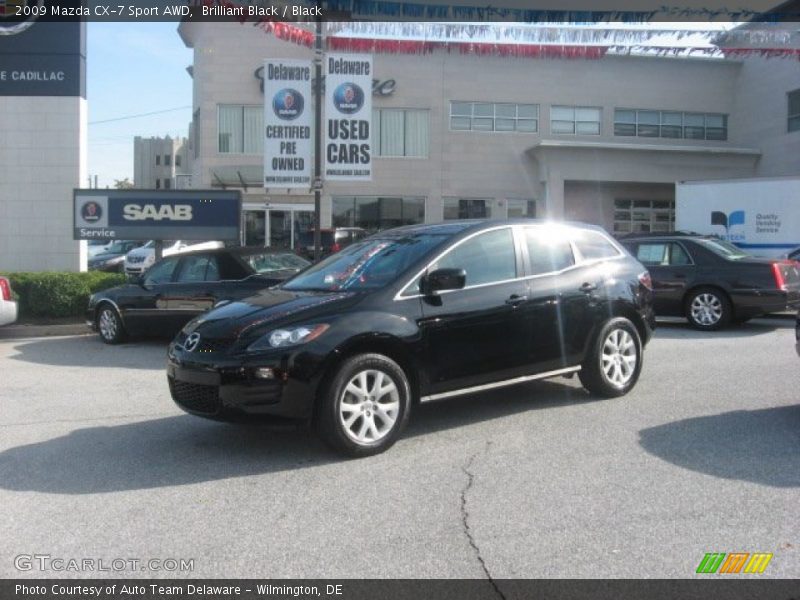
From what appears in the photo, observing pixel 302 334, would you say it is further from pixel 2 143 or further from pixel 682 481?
pixel 2 143

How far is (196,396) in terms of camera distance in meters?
5.62

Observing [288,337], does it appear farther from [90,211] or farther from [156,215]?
[90,211]

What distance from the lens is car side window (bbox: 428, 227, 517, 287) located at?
20.8 feet

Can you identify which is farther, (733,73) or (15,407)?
(733,73)

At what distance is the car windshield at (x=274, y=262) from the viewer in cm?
1084

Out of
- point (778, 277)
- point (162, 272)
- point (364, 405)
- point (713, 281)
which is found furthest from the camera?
point (713, 281)

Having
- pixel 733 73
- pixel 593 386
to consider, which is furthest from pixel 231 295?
pixel 733 73

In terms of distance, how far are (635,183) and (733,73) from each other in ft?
22.3

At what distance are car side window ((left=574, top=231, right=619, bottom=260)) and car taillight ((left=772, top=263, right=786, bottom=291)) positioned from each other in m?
5.38

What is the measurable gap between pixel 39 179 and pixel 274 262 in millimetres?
8233

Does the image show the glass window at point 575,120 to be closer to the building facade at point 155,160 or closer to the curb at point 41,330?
the curb at point 41,330

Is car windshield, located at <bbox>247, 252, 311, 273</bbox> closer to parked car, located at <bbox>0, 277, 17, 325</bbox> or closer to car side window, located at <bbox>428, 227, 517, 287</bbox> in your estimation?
parked car, located at <bbox>0, 277, 17, 325</bbox>

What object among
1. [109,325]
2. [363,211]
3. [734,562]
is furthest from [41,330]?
[363,211]

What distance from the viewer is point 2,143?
1647cm
